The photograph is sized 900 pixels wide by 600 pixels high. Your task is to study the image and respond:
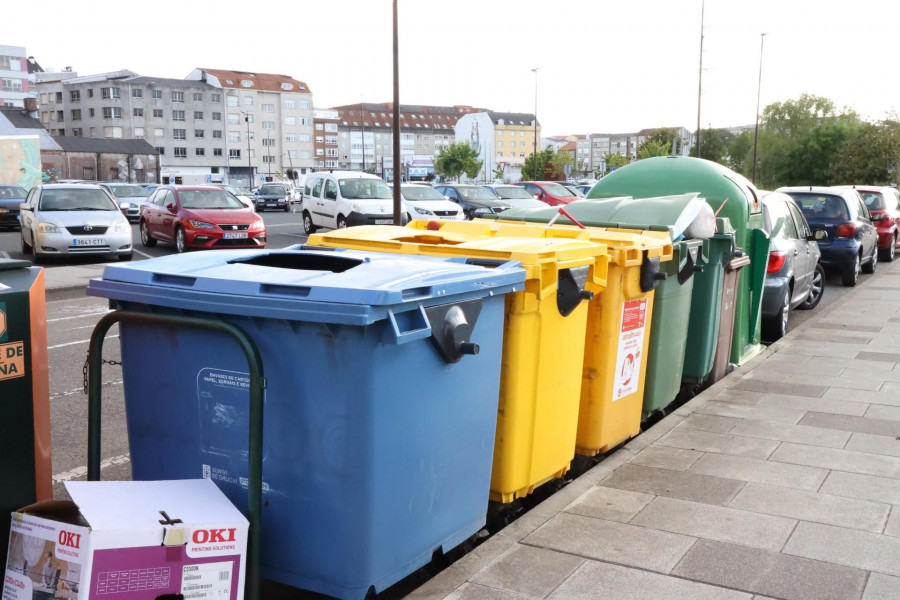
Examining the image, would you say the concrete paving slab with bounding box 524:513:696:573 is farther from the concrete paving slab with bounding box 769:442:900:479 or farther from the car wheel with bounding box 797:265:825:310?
the car wheel with bounding box 797:265:825:310

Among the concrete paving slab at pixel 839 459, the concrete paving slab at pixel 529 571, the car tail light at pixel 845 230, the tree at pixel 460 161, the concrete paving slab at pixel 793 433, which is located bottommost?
the concrete paving slab at pixel 793 433

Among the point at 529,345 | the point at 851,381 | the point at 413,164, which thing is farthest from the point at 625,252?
the point at 413,164

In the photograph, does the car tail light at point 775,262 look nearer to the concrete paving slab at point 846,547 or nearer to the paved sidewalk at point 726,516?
the paved sidewalk at point 726,516

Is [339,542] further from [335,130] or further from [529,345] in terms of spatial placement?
[335,130]

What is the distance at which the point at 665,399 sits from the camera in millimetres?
5500

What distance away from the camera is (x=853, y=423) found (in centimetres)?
568

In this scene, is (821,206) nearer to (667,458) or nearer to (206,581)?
(667,458)

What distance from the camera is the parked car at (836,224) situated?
14227 millimetres

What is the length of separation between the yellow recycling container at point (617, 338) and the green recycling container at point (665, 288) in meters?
0.20

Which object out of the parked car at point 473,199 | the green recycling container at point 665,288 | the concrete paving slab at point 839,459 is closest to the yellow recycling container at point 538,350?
the green recycling container at point 665,288

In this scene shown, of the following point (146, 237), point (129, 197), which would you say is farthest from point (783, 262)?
point (129, 197)

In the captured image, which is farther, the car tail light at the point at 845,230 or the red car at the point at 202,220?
the red car at the point at 202,220

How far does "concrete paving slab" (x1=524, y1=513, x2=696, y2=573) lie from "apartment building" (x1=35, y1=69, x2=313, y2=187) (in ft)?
304

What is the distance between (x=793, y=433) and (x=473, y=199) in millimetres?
21470
